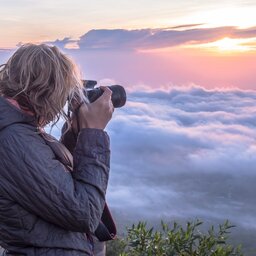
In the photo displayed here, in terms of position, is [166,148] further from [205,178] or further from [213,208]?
[213,208]

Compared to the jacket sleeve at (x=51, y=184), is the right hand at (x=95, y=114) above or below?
above

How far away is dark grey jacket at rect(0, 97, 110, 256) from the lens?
2014mm

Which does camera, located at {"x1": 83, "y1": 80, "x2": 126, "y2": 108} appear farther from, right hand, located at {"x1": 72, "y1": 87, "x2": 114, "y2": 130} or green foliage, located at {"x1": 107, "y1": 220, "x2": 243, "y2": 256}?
green foliage, located at {"x1": 107, "y1": 220, "x2": 243, "y2": 256}

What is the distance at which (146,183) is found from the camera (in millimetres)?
173875

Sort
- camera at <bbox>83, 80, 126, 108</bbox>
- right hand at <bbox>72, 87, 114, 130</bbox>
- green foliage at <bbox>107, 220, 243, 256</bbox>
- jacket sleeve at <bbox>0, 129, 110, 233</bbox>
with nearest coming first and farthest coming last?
jacket sleeve at <bbox>0, 129, 110, 233</bbox>
right hand at <bbox>72, 87, 114, 130</bbox>
camera at <bbox>83, 80, 126, 108</bbox>
green foliage at <bbox>107, 220, 243, 256</bbox>

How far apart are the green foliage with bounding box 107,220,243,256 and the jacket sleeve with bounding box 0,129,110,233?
1.60 meters

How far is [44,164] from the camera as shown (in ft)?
6.65

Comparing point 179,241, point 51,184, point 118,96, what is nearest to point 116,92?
point 118,96

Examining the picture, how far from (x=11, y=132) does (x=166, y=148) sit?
169 metres

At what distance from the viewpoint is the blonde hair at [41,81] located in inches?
80.9

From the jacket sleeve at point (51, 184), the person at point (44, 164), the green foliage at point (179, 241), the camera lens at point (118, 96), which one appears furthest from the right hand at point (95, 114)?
the green foliage at point (179, 241)

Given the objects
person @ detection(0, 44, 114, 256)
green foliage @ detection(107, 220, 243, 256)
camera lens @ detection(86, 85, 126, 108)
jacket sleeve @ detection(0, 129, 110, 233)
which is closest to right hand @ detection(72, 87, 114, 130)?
person @ detection(0, 44, 114, 256)

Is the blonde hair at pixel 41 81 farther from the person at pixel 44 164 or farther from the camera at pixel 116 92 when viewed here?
the camera at pixel 116 92

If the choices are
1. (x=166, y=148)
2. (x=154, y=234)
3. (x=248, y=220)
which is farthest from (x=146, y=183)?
(x=154, y=234)
